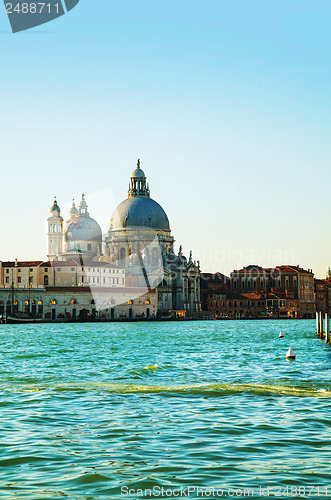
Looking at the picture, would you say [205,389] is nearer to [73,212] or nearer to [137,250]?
[137,250]

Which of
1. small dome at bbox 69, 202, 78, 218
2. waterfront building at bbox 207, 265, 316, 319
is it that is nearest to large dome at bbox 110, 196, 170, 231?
small dome at bbox 69, 202, 78, 218

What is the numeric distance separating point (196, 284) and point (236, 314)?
755 centimetres

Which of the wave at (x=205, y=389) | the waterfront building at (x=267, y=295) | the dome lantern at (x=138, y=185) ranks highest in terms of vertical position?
the dome lantern at (x=138, y=185)

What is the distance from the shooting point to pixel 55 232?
103125 millimetres

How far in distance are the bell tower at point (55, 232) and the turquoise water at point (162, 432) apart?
8509 centimetres

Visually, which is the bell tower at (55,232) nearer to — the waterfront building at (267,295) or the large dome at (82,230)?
the large dome at (82,230)

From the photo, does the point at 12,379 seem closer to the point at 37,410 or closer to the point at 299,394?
the point at 37,410

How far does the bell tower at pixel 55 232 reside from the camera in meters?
103

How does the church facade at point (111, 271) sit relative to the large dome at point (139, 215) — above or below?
below

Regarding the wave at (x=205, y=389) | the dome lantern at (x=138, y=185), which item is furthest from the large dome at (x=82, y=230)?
Result: the wave at (x=205, y=389)

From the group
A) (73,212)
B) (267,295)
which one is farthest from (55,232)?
(267,295)

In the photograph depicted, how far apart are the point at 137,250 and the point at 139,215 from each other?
4.84 m

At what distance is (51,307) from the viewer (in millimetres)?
81000

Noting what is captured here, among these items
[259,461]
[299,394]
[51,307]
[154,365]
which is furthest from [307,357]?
[51,307]
